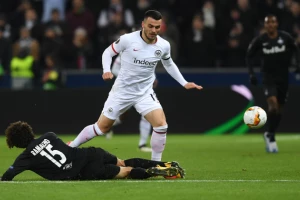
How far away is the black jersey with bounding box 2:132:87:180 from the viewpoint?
32.0ft

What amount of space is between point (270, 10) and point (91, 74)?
501 centimetres

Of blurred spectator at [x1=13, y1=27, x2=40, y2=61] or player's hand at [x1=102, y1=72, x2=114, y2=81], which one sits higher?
player's hand at [x1=102, y1=72, x2=114, y2=81]

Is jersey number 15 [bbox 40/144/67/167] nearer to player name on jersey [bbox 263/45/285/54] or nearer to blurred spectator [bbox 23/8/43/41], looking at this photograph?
player name on jersey [bbox 263/45/285/54]

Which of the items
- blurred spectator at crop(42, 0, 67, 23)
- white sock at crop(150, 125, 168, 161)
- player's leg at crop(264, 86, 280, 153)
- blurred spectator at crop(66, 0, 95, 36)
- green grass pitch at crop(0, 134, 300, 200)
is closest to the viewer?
green grass pitch at crop(0, 134, 300, 200)

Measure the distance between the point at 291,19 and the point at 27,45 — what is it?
6.76 m

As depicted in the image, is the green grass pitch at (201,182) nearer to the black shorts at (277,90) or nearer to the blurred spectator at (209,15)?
the black shorts at (277,90)

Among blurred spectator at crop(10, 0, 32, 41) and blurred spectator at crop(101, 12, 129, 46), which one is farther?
blurred spectator at crop(10, 0, 32, 41)

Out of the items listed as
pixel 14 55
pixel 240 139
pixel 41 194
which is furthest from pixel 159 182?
pixel 14 55

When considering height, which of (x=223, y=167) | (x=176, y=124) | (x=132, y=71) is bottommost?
(x=176, y=124)

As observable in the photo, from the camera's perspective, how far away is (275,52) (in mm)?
15438

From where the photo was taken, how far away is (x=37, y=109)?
20297mm

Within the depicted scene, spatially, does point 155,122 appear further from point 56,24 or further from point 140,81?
point 56,24

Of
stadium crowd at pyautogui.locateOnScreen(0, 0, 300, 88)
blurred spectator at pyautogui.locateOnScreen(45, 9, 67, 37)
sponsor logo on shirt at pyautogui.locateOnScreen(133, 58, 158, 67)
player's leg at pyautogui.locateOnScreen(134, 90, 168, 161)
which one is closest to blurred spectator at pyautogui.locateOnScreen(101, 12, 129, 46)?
stadium crowd at pyautogui.locateOnScreen(0, 0, 300, 88)

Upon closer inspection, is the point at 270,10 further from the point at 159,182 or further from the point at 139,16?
the point at 159,182
